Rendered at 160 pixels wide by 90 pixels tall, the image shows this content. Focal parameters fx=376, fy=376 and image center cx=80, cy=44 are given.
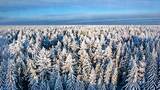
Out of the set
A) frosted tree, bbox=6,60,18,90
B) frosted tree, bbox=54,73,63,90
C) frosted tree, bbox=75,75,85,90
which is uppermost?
frosted tree, bbox=6,60,18,90

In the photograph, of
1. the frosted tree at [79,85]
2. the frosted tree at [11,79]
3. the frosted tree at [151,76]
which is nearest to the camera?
the frosted tree at [11,79]

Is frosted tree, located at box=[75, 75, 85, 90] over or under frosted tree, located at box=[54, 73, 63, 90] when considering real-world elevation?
under

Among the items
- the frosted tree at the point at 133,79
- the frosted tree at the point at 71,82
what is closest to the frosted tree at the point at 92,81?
the frosted tree at the point at 71,82

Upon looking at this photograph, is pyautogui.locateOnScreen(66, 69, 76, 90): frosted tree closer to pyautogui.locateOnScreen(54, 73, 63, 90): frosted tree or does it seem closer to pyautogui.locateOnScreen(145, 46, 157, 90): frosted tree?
pyautogui.locateOnScreen(54, 73, 63, 90): frosted tree

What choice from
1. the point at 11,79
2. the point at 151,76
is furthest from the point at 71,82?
the point at 151,76

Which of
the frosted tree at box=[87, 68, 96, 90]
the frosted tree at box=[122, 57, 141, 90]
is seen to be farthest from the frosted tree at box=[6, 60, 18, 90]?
the frosted tree at box=[122, 57, 141, 90]

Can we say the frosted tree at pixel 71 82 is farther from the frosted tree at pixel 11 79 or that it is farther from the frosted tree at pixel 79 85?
the frosted tree at pixel 11 79

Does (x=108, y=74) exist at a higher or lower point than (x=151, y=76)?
higher

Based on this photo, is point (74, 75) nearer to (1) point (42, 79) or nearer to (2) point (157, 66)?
(1) point (42, 79)

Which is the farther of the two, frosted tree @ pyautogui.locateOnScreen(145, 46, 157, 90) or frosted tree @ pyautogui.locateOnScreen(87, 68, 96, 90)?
frosted tree @ pyautogui.locateOnScreen(145, 46, 157, 90)

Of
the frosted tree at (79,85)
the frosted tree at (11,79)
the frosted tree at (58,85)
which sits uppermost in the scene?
the frosted tree at (11,79)

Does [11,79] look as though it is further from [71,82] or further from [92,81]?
[92,81]
